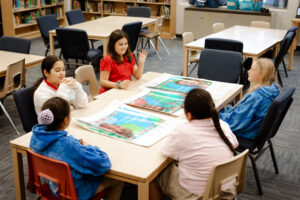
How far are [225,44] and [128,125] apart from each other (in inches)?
101

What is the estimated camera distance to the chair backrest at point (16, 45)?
4.48 meters

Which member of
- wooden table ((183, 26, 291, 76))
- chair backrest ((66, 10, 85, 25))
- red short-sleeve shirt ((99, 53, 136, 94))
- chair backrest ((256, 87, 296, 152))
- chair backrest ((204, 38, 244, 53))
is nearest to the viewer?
chair backrest ((256, 87, 296, 152))

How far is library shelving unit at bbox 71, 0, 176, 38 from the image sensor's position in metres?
8.46

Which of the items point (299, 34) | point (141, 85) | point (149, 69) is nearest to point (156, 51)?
point (149, 69)

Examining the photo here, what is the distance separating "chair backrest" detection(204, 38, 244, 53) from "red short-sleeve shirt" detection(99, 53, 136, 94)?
1.46 metres

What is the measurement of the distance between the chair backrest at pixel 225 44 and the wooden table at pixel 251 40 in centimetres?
13

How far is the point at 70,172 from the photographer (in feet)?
6.10

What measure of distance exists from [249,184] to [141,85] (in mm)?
1139

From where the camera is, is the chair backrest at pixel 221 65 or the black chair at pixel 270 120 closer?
the black chair at pixel 270 120

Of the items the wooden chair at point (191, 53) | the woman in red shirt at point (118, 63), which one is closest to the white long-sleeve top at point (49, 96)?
the woman in red shirt at point (118, 63)

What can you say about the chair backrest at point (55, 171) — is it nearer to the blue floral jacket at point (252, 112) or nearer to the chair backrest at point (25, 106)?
the chair backrest at point (25, 106)

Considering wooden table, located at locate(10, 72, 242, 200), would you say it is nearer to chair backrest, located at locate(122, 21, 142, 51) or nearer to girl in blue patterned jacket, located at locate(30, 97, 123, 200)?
girl in blue patterned jacket, located at locate(30, 97, 123, 200)

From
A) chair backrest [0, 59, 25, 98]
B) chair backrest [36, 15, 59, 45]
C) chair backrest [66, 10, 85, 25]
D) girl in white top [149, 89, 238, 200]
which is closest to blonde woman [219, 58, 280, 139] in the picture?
girl in white top [149, 89, 238, 200]

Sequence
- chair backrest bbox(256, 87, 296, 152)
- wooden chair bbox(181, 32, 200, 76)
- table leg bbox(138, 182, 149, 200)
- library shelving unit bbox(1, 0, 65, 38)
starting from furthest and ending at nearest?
library shelving unit bbox(1, 0, 65, 38) < wooden chair bbox(181, 32, 200, 76) < chair backrest bbox(256, 87, 296, 152) < table leg bbox(138, 182, 149, 200)
